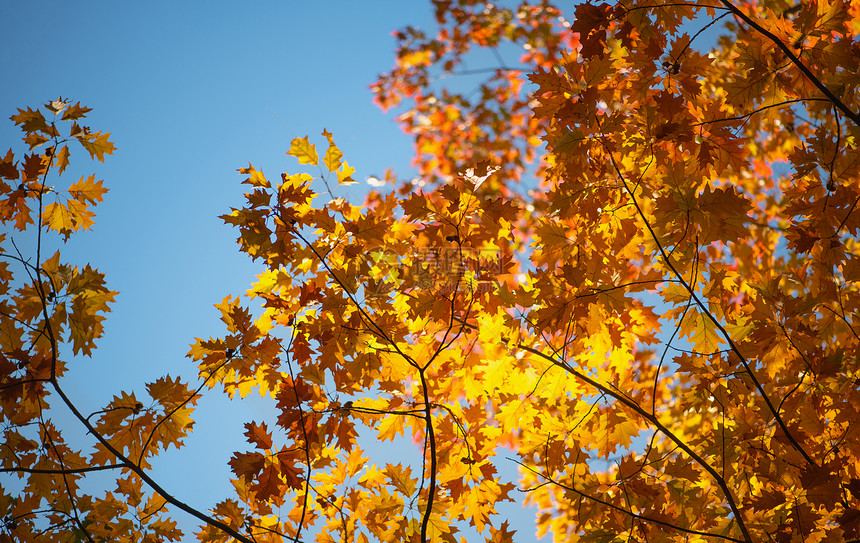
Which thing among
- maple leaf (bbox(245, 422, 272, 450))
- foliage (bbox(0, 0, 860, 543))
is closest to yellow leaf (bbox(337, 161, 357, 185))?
foliage (bbox(0, 0, 860, 543))

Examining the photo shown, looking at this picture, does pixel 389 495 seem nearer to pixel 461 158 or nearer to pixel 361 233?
pixel 361 233

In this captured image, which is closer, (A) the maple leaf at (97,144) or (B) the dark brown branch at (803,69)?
(B) the dark brown branch at (803,69)

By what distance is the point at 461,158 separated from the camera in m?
6.58

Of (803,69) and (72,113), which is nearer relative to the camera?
(803,69)

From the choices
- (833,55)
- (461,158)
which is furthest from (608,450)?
(461,158)

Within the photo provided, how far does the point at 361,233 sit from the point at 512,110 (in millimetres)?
4948

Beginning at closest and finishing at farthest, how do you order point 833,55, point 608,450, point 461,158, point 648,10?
point 833,55 < point 648,10 < point 608,450 < point 461,158

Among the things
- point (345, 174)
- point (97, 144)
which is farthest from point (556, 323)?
point (97, 144)

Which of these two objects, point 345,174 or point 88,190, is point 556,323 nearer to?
point 345,174

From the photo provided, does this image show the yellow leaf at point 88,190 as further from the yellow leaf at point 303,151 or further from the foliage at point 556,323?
the yellow leaf at point 303,151

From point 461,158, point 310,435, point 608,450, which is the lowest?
point 608,450

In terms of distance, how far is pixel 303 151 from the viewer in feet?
7.38

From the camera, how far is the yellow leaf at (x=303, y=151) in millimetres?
2234

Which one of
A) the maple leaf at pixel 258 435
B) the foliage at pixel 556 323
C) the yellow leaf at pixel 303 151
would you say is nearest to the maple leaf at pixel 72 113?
the foliage at pixel 556 323
